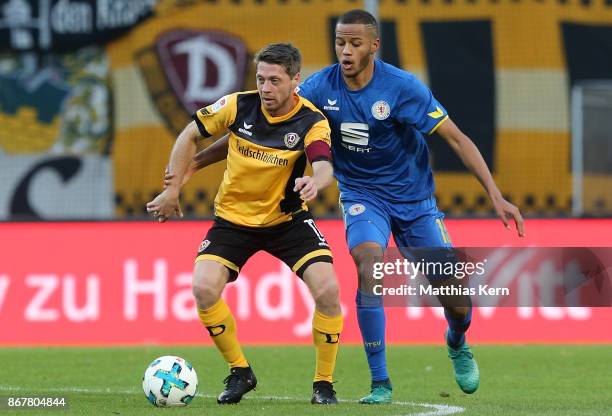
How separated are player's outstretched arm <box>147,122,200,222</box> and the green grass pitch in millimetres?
1081

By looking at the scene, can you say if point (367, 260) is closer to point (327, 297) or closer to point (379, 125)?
point (327, 297)

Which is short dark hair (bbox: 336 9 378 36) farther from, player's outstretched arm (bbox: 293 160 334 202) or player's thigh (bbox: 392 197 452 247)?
player's thigh (bbox: 392 197 452 247)

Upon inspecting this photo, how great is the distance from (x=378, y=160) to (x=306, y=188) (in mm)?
1271

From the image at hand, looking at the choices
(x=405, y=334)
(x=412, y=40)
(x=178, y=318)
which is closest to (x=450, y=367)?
(x=405, y=334)

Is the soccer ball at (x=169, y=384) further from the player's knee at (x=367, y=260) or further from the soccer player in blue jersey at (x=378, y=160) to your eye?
the player's knee at (x=367, y=260)

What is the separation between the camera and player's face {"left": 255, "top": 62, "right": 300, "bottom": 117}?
8.36 meters

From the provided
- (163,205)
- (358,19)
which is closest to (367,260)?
(163,205)

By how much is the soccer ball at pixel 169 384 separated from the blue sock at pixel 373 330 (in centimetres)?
103

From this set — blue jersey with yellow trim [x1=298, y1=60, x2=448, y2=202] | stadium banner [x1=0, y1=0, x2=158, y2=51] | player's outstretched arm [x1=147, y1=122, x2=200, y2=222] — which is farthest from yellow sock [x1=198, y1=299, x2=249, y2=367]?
stadium banner [x1=0, y1=0, x2=158, y2=51]

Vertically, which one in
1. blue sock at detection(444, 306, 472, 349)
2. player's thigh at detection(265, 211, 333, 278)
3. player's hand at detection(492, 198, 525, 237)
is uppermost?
player's hand at detection(492, 198, 525, 237)

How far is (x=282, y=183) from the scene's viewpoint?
8609 mm

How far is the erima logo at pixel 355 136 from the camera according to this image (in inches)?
350

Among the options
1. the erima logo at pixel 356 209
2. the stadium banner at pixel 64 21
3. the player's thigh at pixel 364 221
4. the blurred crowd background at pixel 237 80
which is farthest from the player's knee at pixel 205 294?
the stadium banner at pixel 64 21

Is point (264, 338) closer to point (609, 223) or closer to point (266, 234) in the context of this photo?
point (609, 223)
